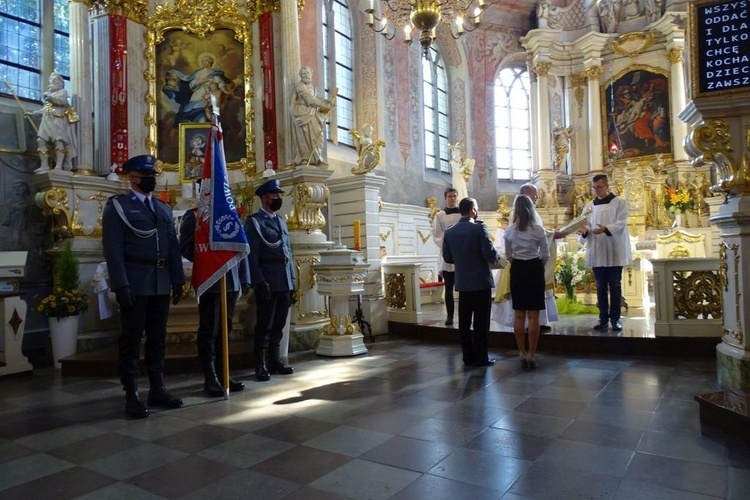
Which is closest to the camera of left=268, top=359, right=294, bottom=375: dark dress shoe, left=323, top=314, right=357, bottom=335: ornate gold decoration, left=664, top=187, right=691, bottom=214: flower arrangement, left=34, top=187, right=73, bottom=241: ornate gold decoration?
left=268, top=359, right=294, bottom=375: dark dress shoe

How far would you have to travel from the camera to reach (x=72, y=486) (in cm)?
257

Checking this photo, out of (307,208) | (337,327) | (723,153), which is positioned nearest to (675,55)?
(307,208)

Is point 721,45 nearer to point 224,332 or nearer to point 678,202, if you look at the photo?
point 224,332

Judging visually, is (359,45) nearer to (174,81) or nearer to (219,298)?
(174,81)

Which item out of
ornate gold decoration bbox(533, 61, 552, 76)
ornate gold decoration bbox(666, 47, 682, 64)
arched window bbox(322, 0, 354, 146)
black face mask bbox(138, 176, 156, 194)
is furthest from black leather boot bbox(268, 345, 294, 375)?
ornate gold decoration bbox(666, 47, 682, 64)

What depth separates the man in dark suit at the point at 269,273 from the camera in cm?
492

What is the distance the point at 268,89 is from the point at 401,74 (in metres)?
5.73

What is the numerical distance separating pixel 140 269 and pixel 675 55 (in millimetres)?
15276

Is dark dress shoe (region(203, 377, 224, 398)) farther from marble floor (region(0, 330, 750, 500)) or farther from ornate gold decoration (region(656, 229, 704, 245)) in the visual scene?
ornate gold decoration (region(656, 229, 704, 245))

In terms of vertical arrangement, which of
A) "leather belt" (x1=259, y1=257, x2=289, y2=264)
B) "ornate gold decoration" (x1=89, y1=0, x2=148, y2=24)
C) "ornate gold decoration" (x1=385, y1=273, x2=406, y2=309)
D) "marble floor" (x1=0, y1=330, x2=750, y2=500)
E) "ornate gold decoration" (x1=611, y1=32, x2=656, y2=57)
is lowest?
"marble floor" (x1=0, y1=330, x2=750, y2=500)

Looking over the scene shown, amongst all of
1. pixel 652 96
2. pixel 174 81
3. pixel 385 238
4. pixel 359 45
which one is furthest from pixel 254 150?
pixel 652 96

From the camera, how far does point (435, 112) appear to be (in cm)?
1530

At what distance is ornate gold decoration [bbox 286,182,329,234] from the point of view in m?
7.43

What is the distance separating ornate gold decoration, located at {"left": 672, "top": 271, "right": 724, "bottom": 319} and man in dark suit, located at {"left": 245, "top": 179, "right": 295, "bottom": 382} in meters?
4.00
